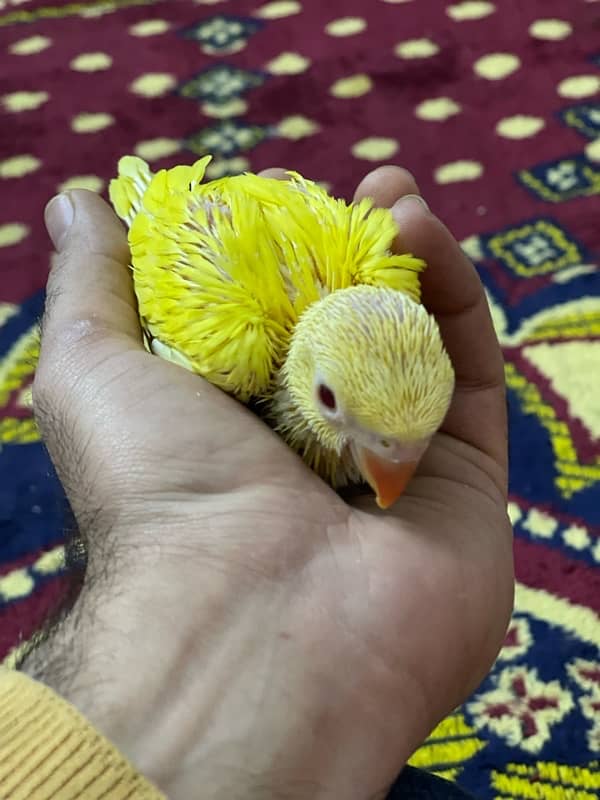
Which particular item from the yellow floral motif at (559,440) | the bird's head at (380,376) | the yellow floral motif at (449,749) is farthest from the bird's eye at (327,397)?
the yellow floral motif at (559,440)

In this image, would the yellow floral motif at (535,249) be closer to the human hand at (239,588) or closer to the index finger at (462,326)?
the index finger at (462,326)

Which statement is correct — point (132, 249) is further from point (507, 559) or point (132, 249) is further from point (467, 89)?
point (467, 89)

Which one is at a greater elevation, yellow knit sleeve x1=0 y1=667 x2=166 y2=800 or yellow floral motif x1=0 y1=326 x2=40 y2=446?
yellow knit sleeve x1=0 y1=667 x2=166 y2=800

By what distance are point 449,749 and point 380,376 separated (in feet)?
2.38

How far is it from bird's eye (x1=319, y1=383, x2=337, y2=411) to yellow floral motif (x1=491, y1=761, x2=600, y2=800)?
69 cm

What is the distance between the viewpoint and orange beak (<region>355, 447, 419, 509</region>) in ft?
2.91

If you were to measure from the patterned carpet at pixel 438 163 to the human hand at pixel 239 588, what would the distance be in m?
0.42

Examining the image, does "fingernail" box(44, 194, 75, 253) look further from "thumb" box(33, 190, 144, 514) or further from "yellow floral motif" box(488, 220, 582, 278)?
"yellow floral motif" box(488, 220, 582, 278)

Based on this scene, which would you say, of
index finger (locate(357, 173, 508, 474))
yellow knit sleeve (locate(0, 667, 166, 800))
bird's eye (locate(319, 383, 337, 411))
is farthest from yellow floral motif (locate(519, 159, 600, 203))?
yellow knit sleeve (locate(0, 667, 166, 800))

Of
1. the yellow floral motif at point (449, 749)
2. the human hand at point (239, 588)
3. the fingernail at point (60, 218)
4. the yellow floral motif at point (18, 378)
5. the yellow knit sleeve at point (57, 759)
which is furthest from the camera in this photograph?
the yellow floral motif at point (18, 378)

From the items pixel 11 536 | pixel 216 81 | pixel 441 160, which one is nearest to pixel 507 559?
pixel 11 536

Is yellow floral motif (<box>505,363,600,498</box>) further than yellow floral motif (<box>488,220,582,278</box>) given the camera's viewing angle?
No

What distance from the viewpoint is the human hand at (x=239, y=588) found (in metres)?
0.75

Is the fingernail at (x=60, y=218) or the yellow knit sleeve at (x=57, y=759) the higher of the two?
the fingernail at (x=60, y=218)
